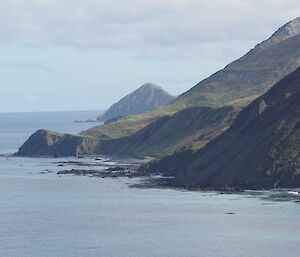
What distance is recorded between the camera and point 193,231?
15462 centimetres

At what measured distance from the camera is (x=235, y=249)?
446ft

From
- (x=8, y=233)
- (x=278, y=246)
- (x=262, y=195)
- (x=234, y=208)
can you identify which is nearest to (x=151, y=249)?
(x=278, y=246)

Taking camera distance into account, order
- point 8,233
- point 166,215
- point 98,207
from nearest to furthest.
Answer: point 8,233, point 166,215, point 98,207

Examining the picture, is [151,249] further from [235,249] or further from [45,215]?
[45,215]

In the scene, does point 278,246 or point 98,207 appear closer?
point 278,246

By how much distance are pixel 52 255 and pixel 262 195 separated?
70221 mm

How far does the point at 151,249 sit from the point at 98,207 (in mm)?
54475

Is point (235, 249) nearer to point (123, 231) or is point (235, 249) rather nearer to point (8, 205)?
point (123, 231)

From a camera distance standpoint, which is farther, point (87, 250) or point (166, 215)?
point (166, 215)

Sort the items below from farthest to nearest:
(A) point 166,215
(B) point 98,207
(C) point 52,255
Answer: (B) point 98,207, (A) point 166,215, (C) point 52,255

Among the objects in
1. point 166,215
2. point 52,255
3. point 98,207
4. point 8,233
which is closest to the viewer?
point 52,255

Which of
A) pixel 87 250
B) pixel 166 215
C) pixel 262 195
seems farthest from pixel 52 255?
pixel 262 195

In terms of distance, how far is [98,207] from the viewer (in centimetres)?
19062

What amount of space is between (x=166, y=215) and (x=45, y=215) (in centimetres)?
2238
